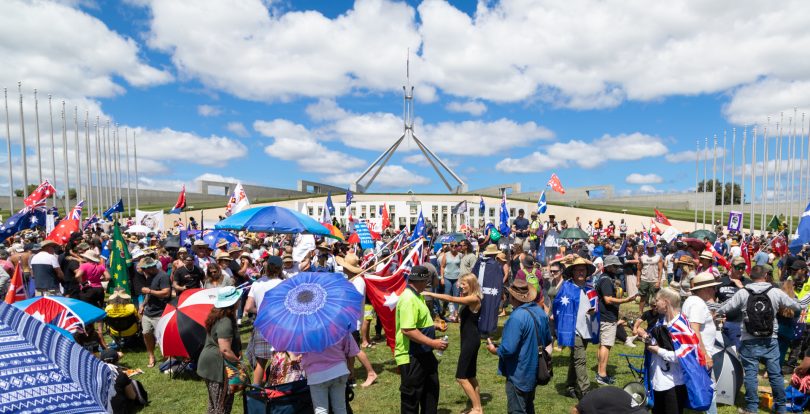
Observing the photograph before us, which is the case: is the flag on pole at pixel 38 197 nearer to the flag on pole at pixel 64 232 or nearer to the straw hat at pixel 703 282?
the flag on pole at pixel 64 232

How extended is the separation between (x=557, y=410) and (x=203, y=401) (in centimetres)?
412

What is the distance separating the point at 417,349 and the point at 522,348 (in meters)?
0.92

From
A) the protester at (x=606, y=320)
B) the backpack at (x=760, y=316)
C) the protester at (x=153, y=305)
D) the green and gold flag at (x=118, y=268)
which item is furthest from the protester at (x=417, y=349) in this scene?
the green and gold flag at (x=118, y=268)

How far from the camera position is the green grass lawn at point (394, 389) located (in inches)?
235

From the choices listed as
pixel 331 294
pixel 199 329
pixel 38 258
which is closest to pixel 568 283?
pixel 331 294

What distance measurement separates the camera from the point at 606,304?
659cm

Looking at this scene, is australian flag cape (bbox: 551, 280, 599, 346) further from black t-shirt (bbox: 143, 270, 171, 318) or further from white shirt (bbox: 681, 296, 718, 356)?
black t-shirt (bbox: 143, 270, 171, 318)

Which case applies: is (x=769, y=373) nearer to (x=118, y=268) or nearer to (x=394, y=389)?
(x=394, y=389)

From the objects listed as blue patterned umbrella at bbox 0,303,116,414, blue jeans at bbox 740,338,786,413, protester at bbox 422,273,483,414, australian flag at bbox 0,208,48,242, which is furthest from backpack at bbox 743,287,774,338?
australian flag at bbox 0,208,48,242

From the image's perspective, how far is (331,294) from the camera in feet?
12.9

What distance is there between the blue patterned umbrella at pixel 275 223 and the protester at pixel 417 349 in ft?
14.5

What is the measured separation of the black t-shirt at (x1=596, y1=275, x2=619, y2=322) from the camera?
21.5 feet

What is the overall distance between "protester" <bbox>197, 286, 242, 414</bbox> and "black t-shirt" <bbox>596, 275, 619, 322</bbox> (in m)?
4.47

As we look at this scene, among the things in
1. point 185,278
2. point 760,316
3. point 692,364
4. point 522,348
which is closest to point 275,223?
point 185,278
